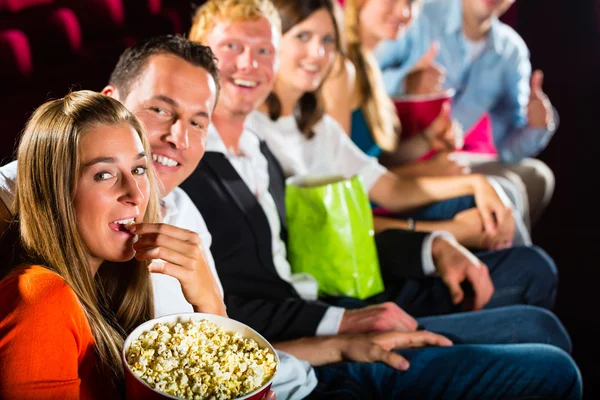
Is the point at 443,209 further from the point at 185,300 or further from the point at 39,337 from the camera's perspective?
the point at 39,337

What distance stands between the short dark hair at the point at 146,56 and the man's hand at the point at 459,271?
2.84ft

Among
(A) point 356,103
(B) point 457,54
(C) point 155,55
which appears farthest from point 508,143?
(C) point 155,55

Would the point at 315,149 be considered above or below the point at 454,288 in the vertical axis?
above

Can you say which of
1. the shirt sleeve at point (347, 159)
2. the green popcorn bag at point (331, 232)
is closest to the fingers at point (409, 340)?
the green popcorn bag at point (331, 232)

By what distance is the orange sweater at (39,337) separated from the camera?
35.1 inches

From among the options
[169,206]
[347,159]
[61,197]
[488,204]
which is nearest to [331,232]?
[347,159]

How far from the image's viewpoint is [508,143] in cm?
290

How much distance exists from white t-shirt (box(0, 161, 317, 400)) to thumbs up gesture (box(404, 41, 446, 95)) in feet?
4.84

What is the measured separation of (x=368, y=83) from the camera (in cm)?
230

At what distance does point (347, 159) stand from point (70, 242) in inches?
46.3

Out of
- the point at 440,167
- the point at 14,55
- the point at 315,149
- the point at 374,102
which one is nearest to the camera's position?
the point at 14,55

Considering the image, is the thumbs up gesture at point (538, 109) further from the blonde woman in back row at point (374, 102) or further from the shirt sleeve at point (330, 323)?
the shirt sleeve at point (330, 323)

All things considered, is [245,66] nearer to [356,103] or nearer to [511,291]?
[356,103]

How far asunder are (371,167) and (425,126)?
1.71 feet
